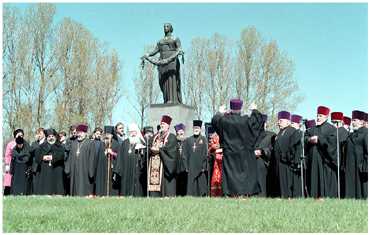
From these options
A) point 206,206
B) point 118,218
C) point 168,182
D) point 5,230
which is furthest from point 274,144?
point 5,230

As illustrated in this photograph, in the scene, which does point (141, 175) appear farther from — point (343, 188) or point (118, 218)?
point (118, 218)

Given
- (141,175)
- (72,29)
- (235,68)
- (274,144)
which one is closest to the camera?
(274,144)

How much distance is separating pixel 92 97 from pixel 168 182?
72.3 ft

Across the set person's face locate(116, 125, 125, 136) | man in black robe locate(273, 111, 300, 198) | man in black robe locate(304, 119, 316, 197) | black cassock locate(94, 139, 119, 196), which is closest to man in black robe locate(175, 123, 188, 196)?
person's face locate(116, 125, 125, 136)

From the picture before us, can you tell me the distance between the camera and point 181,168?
548 inches

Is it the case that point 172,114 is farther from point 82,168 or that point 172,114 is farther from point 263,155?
point 263,155

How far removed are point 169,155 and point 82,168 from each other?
2.43 m

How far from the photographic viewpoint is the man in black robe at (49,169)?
49.5ft

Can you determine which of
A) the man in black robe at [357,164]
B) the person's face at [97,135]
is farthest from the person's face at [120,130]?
the man in black robe at [357,164]

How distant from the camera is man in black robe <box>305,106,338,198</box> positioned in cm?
1237

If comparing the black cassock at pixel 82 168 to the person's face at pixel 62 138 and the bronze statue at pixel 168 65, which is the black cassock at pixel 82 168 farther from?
the bronze statue at pixel 168 65

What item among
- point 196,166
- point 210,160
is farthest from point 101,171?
point 210,160

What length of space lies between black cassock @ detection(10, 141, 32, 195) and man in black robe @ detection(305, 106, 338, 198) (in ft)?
23.3

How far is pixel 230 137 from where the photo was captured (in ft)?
39.3
